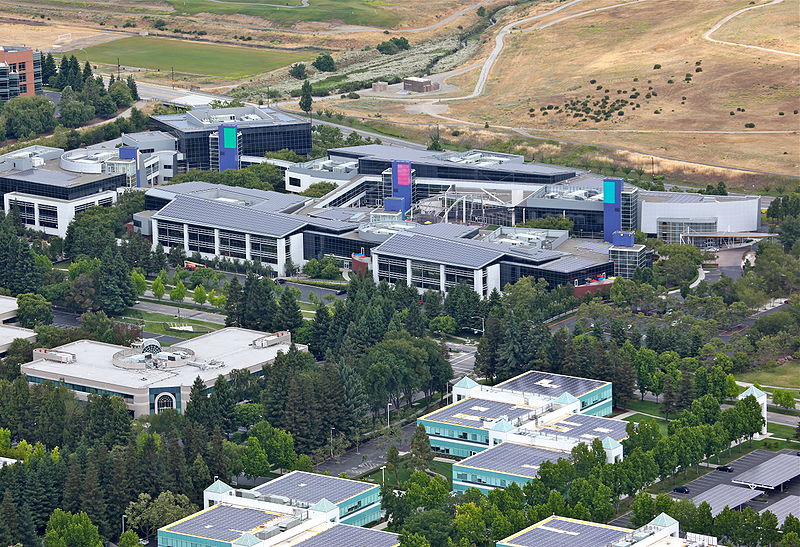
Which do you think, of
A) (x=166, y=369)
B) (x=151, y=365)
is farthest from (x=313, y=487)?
(x=151, y=365)

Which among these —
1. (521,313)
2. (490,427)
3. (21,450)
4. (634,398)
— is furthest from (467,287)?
(21,450)

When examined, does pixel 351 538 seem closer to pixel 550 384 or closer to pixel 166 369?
pixel 550 384

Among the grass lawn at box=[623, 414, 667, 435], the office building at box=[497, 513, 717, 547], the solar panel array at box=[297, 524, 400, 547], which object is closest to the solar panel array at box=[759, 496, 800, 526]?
the office building at box=[497, 513, 717, 547]

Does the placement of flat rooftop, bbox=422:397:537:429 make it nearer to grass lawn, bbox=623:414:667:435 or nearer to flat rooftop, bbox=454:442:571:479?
flat rooftop, bbox=454:442:571:479

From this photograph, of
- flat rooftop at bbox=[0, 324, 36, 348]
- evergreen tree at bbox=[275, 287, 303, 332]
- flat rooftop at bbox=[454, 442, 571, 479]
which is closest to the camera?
flat rooftop at bbox=[454, 442, 571, 479]

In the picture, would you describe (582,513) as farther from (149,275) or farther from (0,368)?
(149,275)

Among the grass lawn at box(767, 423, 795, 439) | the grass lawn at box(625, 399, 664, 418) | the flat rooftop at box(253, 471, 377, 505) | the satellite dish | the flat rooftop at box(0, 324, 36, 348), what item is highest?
the satellite dish
